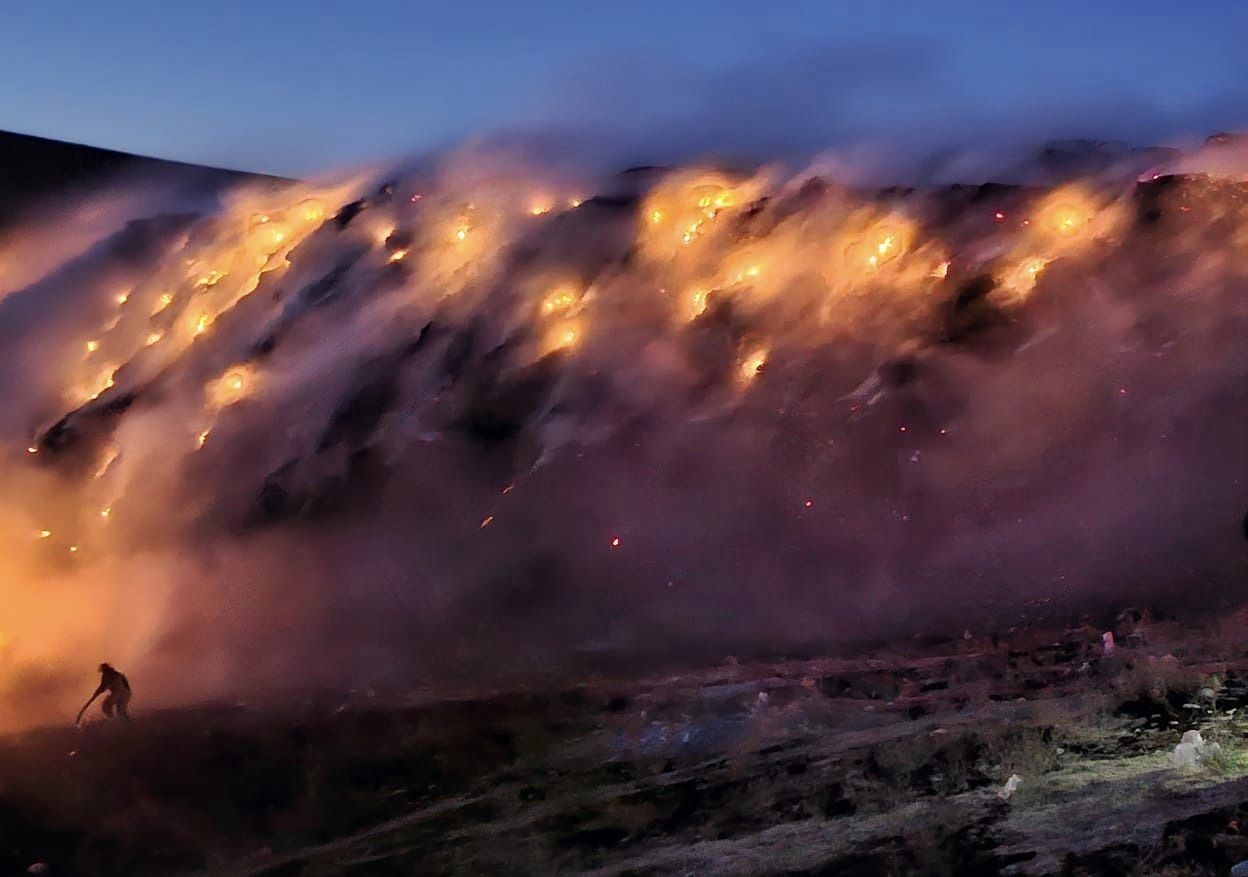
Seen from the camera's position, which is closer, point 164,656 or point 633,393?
point 164,656

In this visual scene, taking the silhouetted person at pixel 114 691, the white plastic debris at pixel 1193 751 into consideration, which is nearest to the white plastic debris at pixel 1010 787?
the white plastic debris at pixel 1193 751

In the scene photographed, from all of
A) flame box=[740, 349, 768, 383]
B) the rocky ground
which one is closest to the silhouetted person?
the rocky ground

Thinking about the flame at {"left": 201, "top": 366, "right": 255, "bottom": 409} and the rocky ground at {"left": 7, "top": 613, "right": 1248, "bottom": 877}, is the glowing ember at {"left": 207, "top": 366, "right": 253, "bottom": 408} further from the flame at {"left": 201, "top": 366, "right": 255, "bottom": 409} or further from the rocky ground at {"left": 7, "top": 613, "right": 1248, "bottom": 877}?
the rocky ground at {"left": 7, "top": 613, "right": 1248, "bottom": 877}

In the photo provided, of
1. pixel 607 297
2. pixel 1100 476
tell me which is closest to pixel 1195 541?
pixel 1100 476

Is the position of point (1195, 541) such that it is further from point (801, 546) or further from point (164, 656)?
point (164, 656)

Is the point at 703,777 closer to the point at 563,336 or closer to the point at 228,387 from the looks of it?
the point at 563,336

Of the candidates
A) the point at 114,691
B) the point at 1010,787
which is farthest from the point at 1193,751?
the point at 114,691
